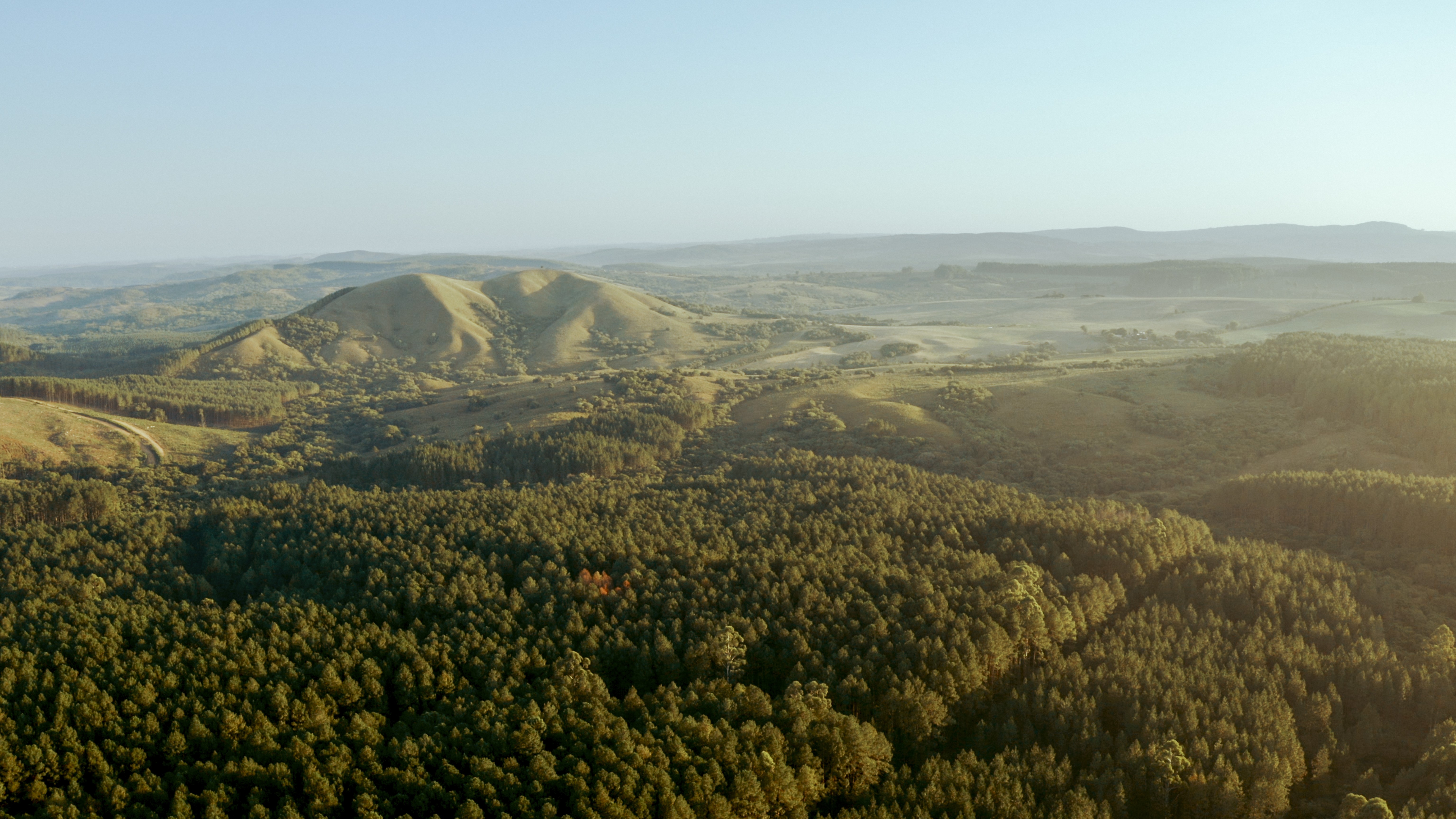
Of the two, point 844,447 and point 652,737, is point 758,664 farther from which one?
point 844,447

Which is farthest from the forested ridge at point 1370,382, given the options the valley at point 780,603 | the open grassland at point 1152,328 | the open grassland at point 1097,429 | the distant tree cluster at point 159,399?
the distant tree cluster at point 159,399

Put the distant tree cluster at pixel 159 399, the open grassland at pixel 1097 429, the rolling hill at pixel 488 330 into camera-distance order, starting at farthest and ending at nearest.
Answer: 1. the rolling hill at pixel 488 330
2. the distant tree cluster at pixel 159 399
3. the open grassland at pixel 1097 429

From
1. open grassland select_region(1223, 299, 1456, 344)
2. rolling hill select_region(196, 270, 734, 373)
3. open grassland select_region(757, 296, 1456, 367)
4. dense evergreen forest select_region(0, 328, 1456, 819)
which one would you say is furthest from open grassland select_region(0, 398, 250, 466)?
open grassland select_region(1223, 299, 1456, 344)

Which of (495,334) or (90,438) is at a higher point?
(495,334)

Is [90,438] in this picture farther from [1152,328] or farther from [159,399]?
[1152,328]

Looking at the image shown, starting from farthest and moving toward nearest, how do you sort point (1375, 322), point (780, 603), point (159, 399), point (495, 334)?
point (495, 334)
point (1375, 322)
point (159, 399)
point (780, 603)

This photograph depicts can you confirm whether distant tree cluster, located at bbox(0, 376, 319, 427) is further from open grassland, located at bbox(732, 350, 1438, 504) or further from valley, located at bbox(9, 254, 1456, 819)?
open grassland, located at bbox(732, 350, 1438, 504)

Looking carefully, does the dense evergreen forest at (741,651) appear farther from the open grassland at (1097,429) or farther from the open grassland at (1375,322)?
the open grassland at (1375,322)

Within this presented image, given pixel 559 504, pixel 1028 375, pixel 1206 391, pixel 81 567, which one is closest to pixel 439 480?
pixel 559 504

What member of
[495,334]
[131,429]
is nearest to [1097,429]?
[131,429]

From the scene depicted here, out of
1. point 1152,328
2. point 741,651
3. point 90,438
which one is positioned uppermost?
point 1152,328
